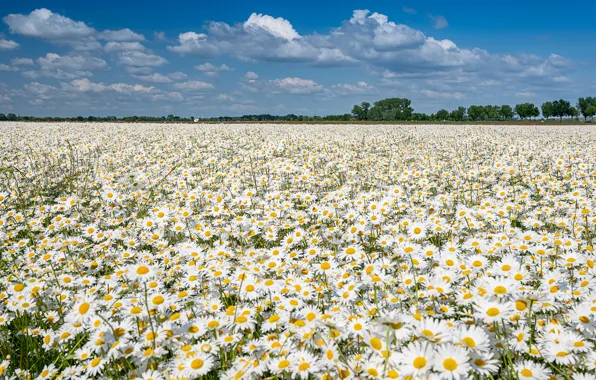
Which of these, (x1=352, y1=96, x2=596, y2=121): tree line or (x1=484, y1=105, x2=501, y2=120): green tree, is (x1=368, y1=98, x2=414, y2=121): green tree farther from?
(x1=484, y1=105, x2=501, y2=120): green tree

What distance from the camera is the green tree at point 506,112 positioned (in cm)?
15127

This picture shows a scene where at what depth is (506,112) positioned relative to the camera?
154 m

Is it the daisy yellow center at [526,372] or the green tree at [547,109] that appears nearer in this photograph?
the daisy yellow center at [526,372]

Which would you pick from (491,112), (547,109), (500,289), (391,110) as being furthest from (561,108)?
(500,289)

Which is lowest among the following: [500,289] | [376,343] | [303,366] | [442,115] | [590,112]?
[303,366]

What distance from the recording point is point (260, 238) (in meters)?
5.84

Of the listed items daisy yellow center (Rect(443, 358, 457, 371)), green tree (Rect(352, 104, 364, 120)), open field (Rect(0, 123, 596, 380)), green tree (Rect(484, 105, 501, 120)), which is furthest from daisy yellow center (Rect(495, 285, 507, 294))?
green tree (Rect(484, 105, 501, 120))

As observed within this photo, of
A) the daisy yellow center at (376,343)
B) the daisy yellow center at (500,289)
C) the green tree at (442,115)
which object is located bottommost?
the daisy yellow center at (376,343)

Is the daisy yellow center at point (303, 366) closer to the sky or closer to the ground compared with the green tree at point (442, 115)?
closer to the ground

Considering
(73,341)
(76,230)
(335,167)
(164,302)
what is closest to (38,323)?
(73,341)

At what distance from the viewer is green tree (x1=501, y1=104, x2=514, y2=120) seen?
496 ft

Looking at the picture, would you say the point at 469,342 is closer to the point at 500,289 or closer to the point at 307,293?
the point at 500,289

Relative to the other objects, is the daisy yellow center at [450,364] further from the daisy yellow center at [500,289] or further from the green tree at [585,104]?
the green tree at [585,104]

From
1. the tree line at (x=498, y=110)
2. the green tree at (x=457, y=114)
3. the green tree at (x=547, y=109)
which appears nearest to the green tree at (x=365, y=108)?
the tree line at (x=498, y=110)
